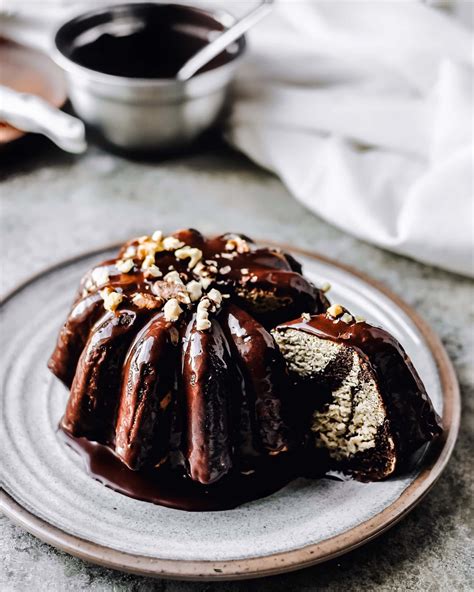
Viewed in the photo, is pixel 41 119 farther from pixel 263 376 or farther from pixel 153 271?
pixel 263 376

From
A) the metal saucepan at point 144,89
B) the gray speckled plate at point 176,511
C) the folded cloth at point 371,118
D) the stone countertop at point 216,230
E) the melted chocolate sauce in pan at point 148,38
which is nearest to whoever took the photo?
the gray speckled plate at point 176,511

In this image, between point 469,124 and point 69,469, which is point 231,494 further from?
point 469,124

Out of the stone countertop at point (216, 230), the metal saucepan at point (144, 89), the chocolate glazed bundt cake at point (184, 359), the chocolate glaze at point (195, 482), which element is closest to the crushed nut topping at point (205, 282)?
the chocolate glazed bundt cake at point (184, 359)

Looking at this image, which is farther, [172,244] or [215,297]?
[172,244]

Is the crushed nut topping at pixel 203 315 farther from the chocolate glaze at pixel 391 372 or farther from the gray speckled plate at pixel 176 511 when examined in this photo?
the gray speckled plate at pixel 176 511

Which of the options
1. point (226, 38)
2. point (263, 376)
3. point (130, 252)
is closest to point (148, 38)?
point (226, 38)

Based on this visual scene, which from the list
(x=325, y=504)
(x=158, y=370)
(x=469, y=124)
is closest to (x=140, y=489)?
(x=158, y=370)
